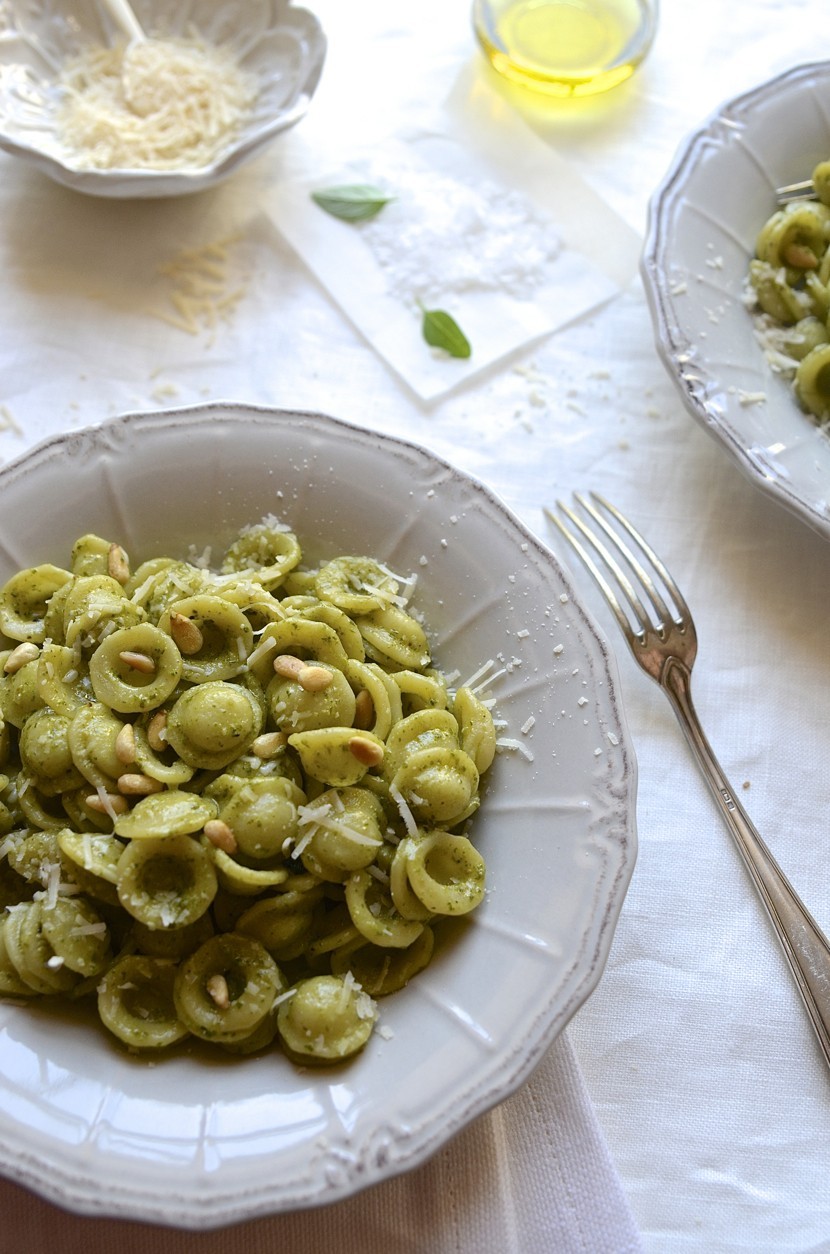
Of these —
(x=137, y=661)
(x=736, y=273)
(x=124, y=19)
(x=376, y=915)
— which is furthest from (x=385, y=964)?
(x=124, y=19)

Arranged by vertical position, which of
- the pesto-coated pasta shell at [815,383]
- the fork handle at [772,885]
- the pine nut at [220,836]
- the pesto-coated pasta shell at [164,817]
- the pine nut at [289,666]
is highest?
the pesto-coated pasta shell at [164,817]

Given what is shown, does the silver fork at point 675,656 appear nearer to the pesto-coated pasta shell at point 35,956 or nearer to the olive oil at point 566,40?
the pesto-coated pasta shell at point 35,956

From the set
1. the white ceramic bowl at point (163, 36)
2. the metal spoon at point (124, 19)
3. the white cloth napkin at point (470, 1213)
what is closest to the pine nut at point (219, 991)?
the white cloth napkin at point (470, 1213)

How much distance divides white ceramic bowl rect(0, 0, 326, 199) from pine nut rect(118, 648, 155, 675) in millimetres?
1118

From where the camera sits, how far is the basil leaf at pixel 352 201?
2215 mm

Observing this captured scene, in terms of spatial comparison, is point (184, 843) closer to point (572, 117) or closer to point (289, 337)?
point (289, 337)

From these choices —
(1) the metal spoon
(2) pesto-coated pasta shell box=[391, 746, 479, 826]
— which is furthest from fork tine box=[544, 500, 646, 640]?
(1) the metal spoon

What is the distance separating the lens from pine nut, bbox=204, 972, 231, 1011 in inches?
46.8

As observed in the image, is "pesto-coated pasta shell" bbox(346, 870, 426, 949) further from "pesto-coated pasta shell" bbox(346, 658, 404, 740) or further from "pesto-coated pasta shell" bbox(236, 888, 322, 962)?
"pesto-coated pasta shell" bbox(346, 658, 404, 740)

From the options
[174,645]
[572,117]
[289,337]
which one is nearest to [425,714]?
[174,645]

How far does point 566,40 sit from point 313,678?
1.82 metres

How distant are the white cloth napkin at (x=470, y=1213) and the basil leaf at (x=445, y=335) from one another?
1342mm

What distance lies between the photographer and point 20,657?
1412 mm

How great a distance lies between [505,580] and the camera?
151cm
